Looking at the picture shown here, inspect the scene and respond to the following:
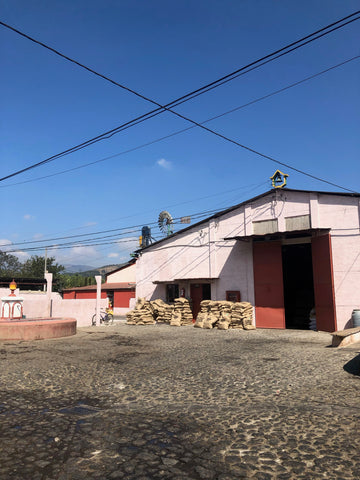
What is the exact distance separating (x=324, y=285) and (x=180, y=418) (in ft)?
52.5

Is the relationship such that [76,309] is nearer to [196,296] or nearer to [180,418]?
[196,296]

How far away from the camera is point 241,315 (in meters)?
20.9

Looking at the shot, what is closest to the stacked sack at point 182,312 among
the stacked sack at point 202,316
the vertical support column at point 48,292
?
the stacked sack at point 202,316

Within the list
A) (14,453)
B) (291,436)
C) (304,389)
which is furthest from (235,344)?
(14,453)

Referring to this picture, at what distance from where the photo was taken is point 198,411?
227 inches

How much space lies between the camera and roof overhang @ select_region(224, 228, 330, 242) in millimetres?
19470

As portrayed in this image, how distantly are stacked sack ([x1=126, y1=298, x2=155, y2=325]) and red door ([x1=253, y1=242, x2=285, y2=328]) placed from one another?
784cm

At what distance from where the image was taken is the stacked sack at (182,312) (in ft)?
77.4

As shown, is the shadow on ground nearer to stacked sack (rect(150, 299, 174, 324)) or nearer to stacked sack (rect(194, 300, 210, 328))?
stacked sack (rect(194, 300, 210, 328))

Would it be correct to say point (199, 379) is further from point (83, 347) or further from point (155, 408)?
point (83, 347)

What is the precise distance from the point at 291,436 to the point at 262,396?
2.02m

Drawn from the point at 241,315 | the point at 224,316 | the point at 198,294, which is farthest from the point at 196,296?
the point at 241,315

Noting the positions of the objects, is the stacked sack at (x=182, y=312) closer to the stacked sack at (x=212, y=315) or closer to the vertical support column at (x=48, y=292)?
the stacked sack at (x=212, y=315)

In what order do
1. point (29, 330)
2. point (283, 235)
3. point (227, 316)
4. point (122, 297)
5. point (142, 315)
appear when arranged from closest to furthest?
point (29, 330), point (283, 235), point (227, 316), point (142, 315), point (122, 297)
